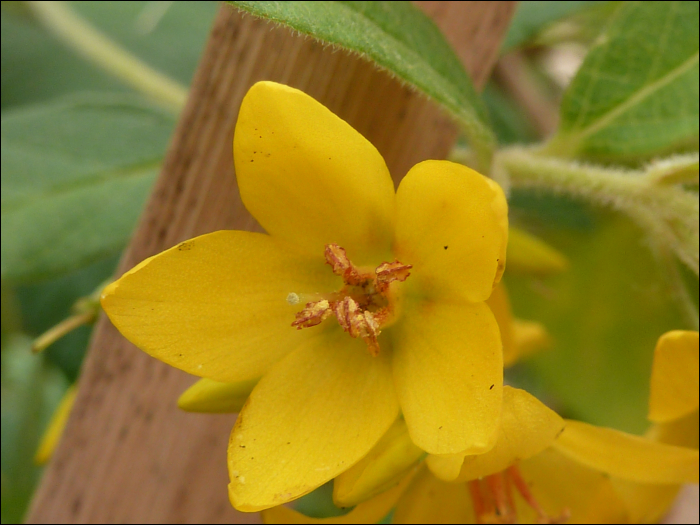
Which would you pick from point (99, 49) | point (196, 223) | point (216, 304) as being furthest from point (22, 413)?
point (216, 304)

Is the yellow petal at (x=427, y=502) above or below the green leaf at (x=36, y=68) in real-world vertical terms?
above

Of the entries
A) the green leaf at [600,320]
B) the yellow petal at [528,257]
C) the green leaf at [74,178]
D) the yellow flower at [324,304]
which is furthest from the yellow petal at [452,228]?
Result: the green leaf at [600,320]

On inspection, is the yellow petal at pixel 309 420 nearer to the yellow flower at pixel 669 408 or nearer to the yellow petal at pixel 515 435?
the yellow petal at pixel 515 435

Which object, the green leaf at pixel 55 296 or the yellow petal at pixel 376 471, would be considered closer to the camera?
the yellow petal at pixel 376 471

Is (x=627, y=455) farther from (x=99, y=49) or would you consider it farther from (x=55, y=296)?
(x=99, y=49)

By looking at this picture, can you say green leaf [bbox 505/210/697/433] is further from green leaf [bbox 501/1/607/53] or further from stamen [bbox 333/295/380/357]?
stamen [bbox 333/295/380/357]

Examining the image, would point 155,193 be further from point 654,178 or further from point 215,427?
point 654,178
